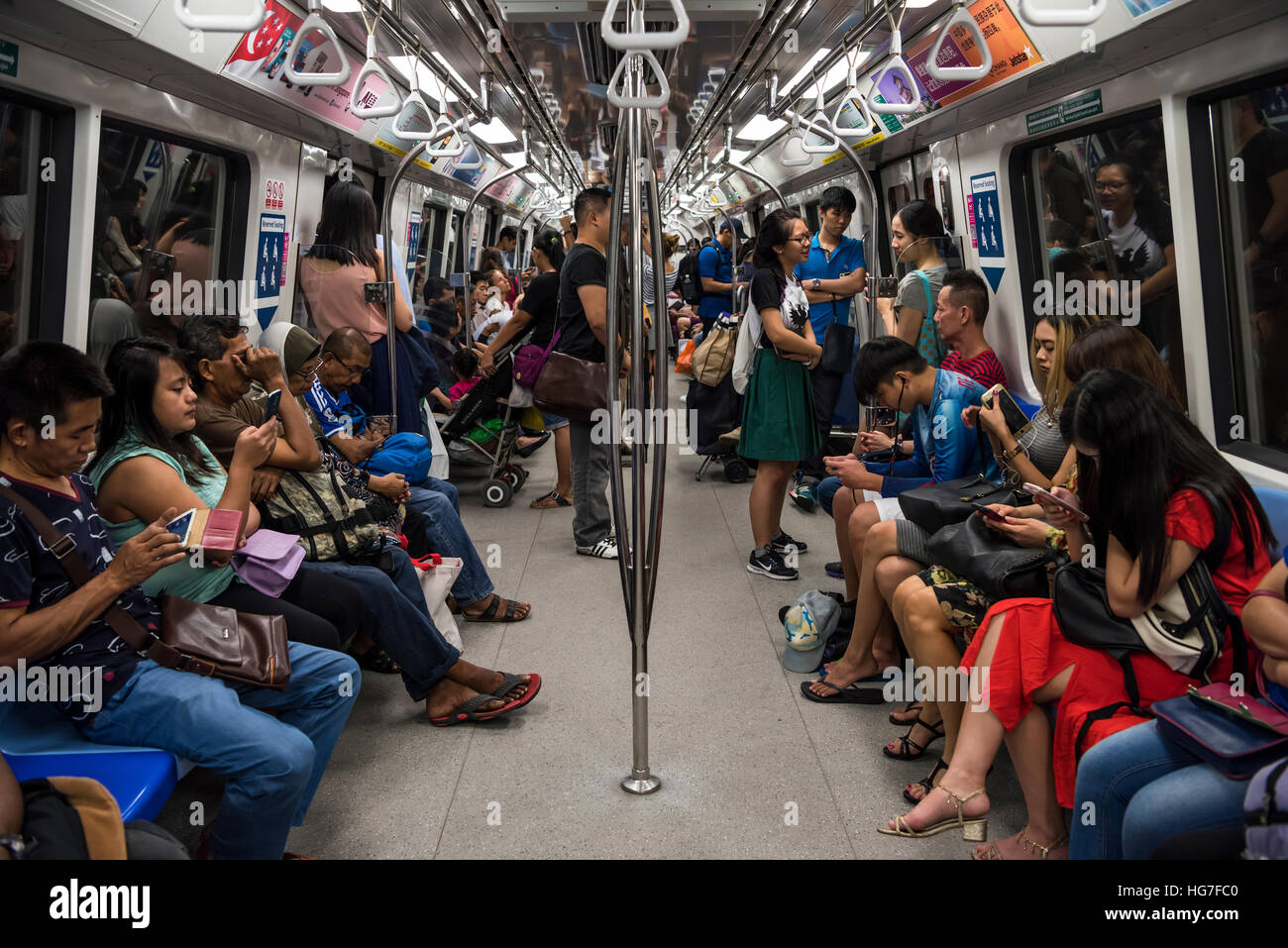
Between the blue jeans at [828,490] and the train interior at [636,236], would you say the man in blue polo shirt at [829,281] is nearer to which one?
the train interior at [636,236]

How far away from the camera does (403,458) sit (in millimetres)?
4375

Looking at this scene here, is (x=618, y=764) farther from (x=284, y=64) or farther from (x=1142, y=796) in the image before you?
(x=284, y=64)

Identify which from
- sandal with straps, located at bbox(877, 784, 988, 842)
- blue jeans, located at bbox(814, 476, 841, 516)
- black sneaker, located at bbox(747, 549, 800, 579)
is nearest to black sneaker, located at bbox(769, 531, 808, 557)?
black sneaker, located at bbox(747, 549, 800, 579)

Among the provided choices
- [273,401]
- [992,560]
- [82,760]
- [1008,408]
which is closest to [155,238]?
[273,401]

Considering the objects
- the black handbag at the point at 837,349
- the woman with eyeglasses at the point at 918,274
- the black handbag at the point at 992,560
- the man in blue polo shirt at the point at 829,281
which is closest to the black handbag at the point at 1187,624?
the black handbag at the point at 992,560

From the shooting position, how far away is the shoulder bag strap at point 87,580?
7.14 feet

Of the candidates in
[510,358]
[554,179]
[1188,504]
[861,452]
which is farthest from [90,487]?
[554,179]

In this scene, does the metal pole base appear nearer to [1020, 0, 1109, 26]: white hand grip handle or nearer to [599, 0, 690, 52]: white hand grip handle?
[599, 0, 690, 52]: white hand grip handle

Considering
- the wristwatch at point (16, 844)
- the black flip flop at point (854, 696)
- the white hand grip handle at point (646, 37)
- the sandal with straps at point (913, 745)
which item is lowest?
the sandal with straps at point (913, 745)

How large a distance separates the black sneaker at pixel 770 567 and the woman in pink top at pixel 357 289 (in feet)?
6.66

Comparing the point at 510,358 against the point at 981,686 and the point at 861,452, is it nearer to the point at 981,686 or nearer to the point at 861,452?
the point at 861,452

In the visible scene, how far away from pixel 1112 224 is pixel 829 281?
1.97m

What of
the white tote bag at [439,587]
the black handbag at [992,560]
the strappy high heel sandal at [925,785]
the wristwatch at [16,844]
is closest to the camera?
the wristwatch at [16,844]

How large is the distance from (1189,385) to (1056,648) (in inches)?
68.9
